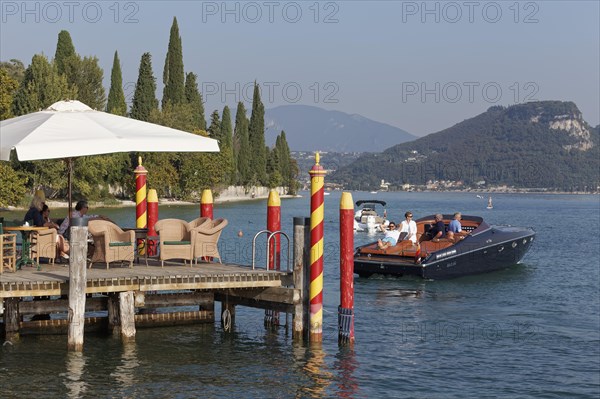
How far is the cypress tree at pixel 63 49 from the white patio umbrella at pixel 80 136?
6676 cm

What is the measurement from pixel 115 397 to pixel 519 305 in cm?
1562

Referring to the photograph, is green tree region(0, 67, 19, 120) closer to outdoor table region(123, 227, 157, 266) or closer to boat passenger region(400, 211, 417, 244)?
boat passenger region(400, 211, 417, 244)

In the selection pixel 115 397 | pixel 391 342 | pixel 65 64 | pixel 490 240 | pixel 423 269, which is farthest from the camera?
pixel 65 64

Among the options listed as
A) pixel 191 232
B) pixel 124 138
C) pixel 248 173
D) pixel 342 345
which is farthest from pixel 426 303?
pixel 248 173

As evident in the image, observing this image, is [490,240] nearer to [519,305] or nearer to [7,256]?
[519,305]

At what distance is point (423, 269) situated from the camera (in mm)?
30141

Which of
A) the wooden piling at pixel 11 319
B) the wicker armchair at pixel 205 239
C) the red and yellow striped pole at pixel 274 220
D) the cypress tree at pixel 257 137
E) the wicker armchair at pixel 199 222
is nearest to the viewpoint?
the wooden piling at pixel 11 319

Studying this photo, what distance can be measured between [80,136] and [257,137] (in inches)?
4621

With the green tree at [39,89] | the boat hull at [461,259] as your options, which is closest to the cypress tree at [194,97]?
the green tree at [39,89]

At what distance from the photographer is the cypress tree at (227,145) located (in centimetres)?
10888

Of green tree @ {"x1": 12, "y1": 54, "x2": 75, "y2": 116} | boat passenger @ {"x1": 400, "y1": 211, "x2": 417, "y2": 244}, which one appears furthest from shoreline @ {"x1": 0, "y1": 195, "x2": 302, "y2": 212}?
boat passenger @ {"x1": 400, "y1": 211, "x2": 417, "y2": 244}

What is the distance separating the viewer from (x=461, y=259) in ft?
103

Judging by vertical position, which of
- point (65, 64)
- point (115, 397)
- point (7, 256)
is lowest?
point (115, 397)

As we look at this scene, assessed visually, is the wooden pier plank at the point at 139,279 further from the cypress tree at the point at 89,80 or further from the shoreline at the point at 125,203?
the cypress tree at the point at 89,80
